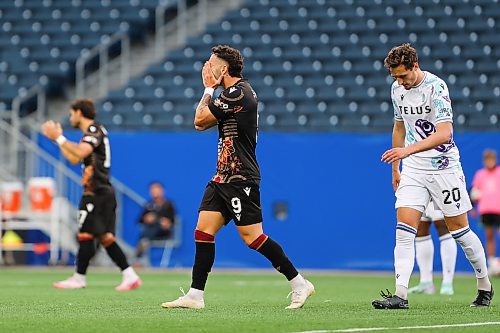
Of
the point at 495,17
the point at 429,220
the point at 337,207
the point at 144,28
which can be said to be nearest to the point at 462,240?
the point at 429,220

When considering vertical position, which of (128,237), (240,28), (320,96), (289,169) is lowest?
(128,237)

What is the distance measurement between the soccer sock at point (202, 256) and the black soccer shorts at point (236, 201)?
0.21 meters

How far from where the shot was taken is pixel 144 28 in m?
23.6

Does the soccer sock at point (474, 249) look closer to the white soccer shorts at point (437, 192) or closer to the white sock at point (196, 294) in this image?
the white soccer shorts at point (437, 192)

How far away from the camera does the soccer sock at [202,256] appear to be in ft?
27.6

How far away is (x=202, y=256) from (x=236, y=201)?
1.62 feet

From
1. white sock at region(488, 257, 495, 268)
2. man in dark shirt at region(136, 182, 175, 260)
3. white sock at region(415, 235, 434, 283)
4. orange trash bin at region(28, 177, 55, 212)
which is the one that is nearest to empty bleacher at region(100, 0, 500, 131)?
man in dark shirt at region(136, 182, 175, 260)

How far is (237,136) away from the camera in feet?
27.6

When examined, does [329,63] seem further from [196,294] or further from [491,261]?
[196,294]

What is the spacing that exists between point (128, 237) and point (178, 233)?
0.98m

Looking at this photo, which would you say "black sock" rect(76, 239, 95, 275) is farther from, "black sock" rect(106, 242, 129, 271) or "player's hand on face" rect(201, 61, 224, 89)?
"player's hand on face" rect(201, 61, 224, 89)

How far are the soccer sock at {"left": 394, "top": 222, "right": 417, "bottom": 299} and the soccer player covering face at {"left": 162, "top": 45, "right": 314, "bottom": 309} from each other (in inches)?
35.0

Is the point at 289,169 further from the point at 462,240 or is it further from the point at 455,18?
the point at 462,240

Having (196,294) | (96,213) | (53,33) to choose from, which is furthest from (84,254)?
(53,33)
